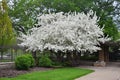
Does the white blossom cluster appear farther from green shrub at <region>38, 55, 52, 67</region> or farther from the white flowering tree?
green shrub at <region>38, 55, 52, 67</region>

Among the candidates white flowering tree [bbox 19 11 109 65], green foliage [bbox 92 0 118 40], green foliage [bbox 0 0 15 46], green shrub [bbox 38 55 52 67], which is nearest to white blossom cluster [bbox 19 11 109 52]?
white flowering tree [bbox 19 11 109 65]

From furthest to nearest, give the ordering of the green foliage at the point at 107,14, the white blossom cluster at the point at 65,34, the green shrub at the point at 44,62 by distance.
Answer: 1. the green foliage at the point at 107,14
2. the white blossom cluster at the point at 65,34
3. the green shrub at the point at 44,62

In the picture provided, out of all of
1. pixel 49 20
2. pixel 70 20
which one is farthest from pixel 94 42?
pixel 49 20

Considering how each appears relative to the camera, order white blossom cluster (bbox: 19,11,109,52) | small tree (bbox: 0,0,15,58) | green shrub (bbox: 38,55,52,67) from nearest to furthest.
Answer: small tree (bbox: 0,0,15,58) → green shrub (bbox: 38,55,52,67) → white blossom cluster (bbox: 19,11,109,52)

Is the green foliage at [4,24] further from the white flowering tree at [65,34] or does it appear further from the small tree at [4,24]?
the white flowering tree at [65,34]

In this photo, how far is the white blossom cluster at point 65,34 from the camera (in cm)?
2139

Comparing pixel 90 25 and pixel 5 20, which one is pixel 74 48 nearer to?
pixel 90 25

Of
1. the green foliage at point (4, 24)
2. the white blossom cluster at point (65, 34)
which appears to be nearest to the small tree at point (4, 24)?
the green foliage at point (4, 24)

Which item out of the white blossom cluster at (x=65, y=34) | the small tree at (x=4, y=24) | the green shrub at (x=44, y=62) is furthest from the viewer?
the white blossom cluster at (x=65, y=34)

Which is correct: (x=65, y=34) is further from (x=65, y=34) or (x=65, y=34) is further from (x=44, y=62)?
(x=44, y=62)

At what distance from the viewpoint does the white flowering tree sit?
21.4m

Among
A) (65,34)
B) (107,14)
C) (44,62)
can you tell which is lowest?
(44,62)

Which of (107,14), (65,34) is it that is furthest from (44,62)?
(107,14)

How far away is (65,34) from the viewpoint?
69.8 feet
